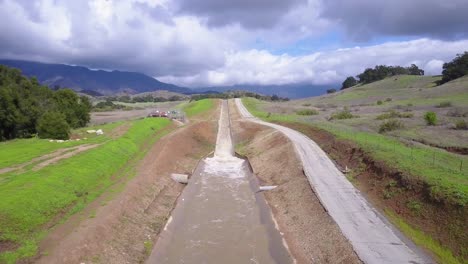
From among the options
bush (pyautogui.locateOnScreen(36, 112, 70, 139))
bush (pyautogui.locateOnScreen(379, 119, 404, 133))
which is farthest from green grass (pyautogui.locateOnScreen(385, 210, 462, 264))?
bush (pyautogui.locateOnScreen(36, 112, 70, 139))

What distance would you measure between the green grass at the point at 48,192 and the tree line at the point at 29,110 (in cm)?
1404

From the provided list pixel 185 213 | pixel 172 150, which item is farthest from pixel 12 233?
pixel 172 150

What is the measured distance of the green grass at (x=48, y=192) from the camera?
59.2 feet

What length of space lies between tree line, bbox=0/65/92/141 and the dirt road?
3195 centimetres

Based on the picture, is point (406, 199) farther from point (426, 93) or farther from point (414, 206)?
point (426, 93)

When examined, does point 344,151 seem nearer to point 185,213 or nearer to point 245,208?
point 245,208

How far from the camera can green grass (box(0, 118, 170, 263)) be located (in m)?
18.0

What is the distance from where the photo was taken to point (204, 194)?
110 feet

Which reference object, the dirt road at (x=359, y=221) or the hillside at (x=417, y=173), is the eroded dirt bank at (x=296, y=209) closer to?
the dirt road at (x=359, y=221)

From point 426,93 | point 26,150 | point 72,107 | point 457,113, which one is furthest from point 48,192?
point 426,93

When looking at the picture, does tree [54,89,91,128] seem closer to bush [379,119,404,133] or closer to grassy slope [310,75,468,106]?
bush [379,119,404,133]

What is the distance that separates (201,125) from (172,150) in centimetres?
2365

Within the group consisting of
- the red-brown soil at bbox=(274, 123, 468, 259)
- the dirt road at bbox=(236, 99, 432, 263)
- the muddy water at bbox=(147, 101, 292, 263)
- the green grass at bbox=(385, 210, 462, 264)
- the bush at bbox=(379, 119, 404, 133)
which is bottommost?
the muddy water at bbox=(147, 101, 292, 263)

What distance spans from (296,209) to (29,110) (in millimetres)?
45791
